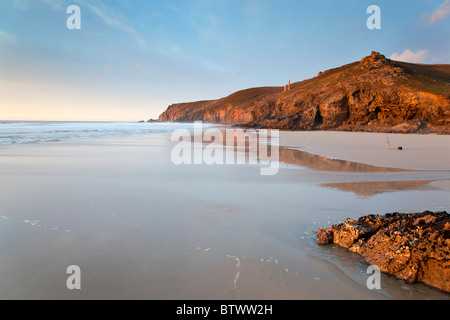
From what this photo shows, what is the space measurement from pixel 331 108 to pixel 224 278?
44.0m

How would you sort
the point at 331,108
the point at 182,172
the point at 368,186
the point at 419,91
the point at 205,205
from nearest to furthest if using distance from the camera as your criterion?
the point at 205,205, the point at 368,186, the point at 182,172, the point at 419,91, the point at 331,108

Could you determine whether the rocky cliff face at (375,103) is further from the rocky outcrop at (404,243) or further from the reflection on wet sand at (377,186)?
the rocky outcrop at (404,243)

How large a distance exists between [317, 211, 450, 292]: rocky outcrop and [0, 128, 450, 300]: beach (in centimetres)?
12

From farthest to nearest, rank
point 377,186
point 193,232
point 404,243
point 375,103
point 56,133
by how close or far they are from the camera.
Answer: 1. point 375,103
2. point 56,133
3. point 377,186
4. point 193,232
5. point 404,243

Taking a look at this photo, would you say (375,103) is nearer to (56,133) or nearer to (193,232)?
(56,133)

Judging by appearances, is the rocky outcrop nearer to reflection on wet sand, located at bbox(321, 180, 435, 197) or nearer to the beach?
the beach

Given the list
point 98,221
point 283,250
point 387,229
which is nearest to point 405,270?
point 387,229

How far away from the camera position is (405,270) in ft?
8.46

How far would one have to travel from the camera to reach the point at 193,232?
356 centimetres

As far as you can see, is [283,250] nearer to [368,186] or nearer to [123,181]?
[368,186]

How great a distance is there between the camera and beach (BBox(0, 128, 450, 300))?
94.6 inches

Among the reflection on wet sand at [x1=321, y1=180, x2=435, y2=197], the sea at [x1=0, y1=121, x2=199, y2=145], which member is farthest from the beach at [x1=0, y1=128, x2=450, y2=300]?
the sea at [x1=0, y1=121, x2=199, y2=145]

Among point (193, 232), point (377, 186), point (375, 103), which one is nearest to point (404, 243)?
point (193, 232)

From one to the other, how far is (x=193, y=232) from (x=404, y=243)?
2331mm
